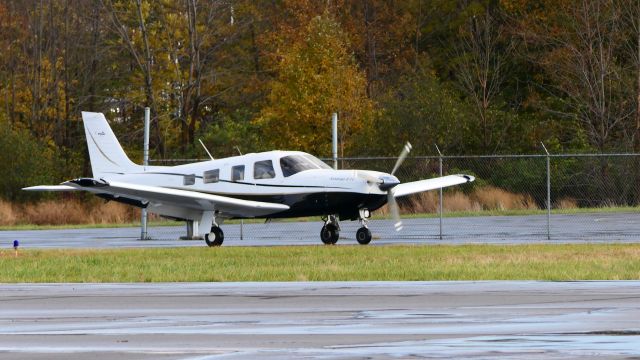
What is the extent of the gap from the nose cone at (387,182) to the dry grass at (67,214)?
1789 cm

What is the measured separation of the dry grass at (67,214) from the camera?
45.6 meters

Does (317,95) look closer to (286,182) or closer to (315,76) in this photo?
(315,76)

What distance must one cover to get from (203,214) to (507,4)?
3895cm

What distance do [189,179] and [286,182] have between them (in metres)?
2.52

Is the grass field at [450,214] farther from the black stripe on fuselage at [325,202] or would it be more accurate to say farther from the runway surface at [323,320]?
the runway surface at [323,320]

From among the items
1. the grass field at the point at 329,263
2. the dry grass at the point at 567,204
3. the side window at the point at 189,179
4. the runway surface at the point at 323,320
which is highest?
the side window at the point at 189,179

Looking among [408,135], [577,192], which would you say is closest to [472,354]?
[577,192]

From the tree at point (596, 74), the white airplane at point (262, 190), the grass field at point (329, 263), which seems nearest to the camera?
the grass field at point (329, 263)

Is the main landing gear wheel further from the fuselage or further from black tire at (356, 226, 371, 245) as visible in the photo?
black tire at (356, 226, 371, 245)

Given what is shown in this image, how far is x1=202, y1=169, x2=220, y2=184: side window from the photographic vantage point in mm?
30562

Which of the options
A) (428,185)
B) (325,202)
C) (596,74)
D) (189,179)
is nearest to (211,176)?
(189,179)

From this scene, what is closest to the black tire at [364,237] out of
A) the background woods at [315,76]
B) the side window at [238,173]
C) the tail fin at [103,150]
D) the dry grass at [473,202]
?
the side window at [238,173]

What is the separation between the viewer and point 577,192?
42781 mm

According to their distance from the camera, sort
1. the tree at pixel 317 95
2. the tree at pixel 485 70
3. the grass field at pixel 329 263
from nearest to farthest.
A: the grass field at pixel 329 263 < the tree at pixel 317 95 < the tree at pixel 485 70
